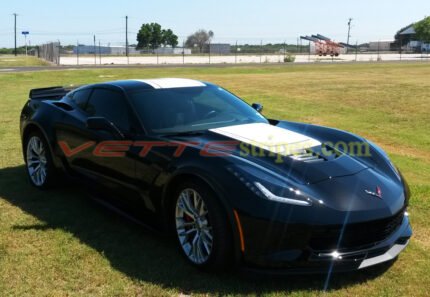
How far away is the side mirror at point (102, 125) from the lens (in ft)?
13.9

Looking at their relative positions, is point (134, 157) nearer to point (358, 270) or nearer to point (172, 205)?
point (172, 205)

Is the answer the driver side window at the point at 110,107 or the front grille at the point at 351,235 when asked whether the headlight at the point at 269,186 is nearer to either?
the front grille at the point at 351,235

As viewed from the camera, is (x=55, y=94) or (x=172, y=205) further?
(x=55, y=94)

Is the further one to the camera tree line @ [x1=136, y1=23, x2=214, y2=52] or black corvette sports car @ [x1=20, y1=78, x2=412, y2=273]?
tree line @ [x1=136, y1=23, x2=214, y2=52]

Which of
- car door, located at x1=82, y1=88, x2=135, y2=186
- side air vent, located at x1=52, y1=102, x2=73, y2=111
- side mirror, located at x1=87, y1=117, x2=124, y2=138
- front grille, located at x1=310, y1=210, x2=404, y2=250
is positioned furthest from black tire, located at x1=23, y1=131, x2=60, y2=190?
front grille, located at x1=310, y1=210, x2=404, y2=250

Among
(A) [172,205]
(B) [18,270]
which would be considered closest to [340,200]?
(A) [172,205]

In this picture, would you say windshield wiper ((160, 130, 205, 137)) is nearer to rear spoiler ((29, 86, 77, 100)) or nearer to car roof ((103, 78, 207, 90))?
car roof ((103, 78, 207, 90))

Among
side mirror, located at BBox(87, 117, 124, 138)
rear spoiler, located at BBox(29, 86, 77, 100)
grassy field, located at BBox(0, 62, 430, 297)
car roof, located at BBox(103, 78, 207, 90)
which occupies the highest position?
car roof, located at BBox(103, 78, 207, 90)

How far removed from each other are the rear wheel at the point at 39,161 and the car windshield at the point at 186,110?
64.7 inches

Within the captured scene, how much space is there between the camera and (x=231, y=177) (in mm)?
3258

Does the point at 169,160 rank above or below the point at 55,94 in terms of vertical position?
below

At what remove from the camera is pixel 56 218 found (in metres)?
4.73

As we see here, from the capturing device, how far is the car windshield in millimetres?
4223

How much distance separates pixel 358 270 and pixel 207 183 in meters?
1.28
